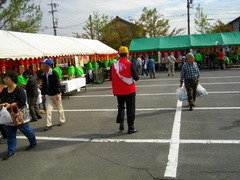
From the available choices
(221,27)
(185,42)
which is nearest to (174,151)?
(185,42)

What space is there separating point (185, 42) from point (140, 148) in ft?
66.0

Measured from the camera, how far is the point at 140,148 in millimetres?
4723

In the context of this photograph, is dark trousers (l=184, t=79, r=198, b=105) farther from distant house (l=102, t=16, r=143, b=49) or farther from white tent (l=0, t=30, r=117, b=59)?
distant house (l=102, t=16, r=143, b=49)

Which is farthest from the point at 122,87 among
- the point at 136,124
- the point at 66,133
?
the point at 66,133

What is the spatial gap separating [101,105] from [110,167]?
5160 millimetres

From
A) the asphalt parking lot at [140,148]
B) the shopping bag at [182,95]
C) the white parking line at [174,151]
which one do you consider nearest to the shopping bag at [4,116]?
the asphalt parking lot at [140,148]

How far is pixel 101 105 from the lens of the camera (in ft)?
29.8

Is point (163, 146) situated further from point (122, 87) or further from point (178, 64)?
point (178, 64)

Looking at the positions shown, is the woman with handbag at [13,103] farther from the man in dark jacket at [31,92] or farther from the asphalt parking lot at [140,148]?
the man in dark jacket at [31,92]

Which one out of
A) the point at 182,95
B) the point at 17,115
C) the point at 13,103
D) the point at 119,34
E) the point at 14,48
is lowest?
the point at 182,95

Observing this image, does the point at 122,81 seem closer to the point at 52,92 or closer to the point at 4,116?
the point at 52,92

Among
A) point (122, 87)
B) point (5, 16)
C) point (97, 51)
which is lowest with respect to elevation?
point (122, 87)

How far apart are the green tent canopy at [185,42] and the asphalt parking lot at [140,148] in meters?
16.0

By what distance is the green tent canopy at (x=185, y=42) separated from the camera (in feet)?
73.5
